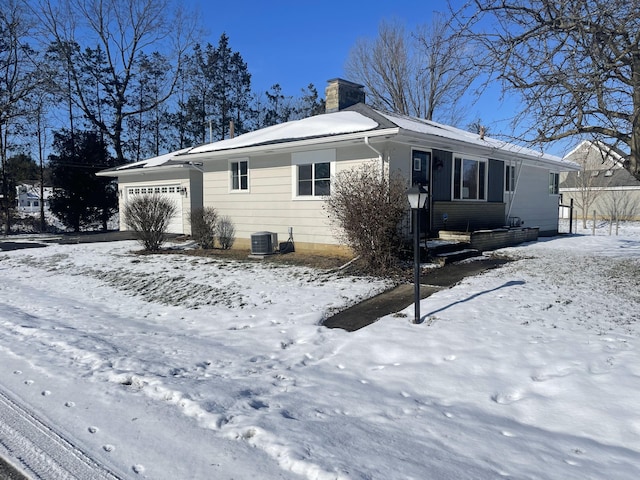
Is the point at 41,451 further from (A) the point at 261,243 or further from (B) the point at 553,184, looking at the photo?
(B) the point at 553,184

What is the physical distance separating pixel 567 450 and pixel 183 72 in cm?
3626

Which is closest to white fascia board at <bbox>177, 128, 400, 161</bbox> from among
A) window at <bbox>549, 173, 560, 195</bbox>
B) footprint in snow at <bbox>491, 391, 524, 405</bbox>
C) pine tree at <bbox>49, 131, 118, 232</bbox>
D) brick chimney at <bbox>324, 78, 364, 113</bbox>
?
brick chimney at <bbox>324, 78, 364, 113</bbox>

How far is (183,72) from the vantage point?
3369cm

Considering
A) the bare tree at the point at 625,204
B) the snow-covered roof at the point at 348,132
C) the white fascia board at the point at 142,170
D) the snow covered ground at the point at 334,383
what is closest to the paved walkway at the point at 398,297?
the snow covered ground at the point at 334,383

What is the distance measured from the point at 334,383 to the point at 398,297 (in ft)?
9.92

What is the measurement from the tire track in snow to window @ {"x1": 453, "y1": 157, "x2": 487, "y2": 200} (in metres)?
11.3

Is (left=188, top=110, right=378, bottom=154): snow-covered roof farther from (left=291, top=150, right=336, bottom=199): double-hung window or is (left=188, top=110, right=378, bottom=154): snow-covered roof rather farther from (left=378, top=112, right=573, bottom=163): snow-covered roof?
(left=378, top=112, right=573, bottom=163): snow-covered roof

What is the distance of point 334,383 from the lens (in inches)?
158

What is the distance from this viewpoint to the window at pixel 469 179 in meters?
12.5

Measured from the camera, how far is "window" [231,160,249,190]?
43.2 ft

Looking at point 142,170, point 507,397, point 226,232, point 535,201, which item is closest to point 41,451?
point 507,397

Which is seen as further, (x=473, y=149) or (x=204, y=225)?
(x=204, y=225)

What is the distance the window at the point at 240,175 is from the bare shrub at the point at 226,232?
3.60ft

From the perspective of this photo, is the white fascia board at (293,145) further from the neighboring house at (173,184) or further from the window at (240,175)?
the neighboring house at (173,184)
